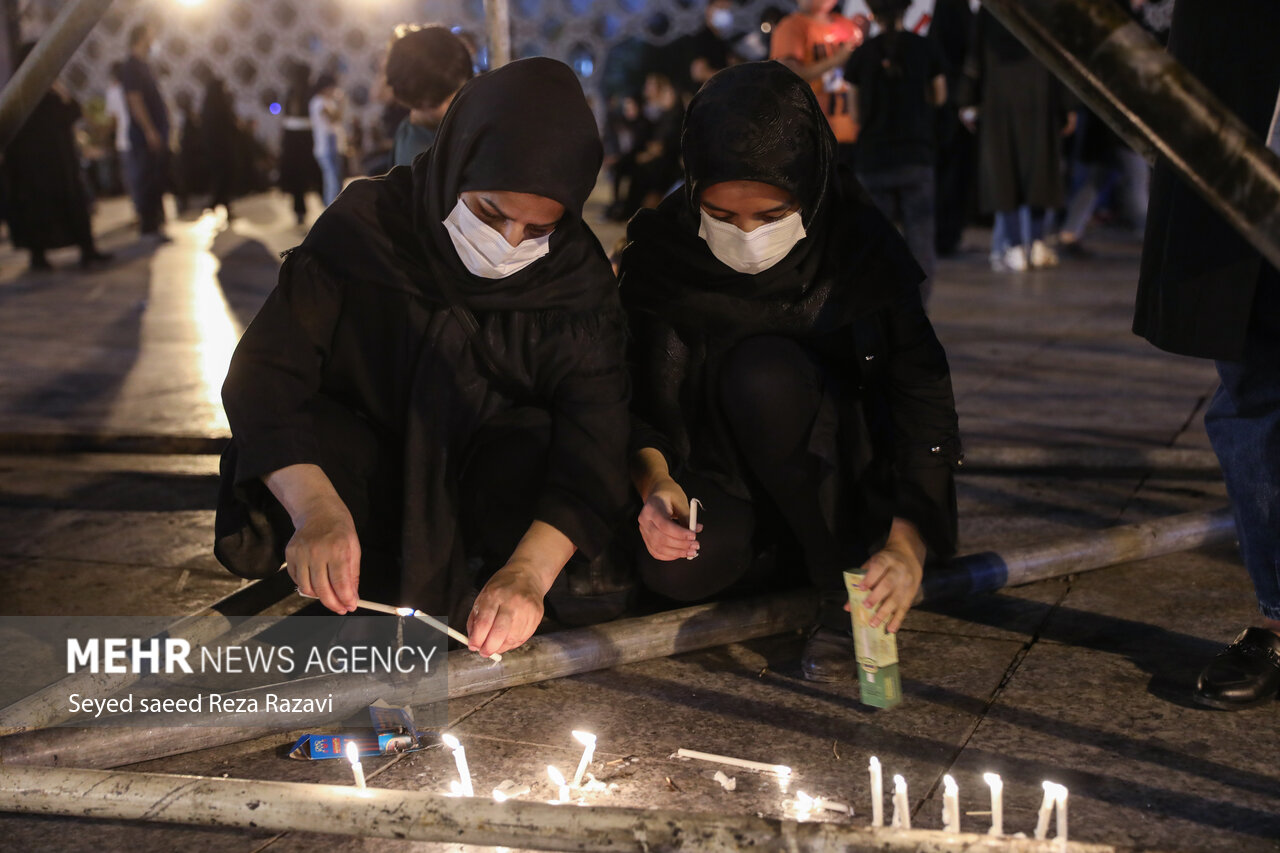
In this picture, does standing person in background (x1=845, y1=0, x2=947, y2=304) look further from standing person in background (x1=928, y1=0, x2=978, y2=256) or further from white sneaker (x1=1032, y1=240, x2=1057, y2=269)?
white sneaker (x1=1032, y1=240, x2=1057, y2=269)

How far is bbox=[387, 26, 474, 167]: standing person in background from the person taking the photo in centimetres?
460

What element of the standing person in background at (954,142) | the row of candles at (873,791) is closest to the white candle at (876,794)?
the row of candles at (873,791)

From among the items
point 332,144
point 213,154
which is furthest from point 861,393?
point 213,154

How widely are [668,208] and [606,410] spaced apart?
52cm

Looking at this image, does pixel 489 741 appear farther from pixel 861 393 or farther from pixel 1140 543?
pixel 1140 543

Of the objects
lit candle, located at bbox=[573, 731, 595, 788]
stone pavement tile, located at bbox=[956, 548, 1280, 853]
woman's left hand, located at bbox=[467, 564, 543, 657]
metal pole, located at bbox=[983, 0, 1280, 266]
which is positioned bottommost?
stone pavement tile, located at bbox=[956, 548, 1280, 853]

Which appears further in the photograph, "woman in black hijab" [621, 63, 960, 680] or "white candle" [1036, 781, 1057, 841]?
"woman in black hijab" [621, 63, 960, 680]

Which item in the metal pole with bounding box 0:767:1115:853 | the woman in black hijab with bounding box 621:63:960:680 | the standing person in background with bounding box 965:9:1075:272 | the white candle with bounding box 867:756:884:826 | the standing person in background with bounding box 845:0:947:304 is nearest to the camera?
the metal pole with bounding box 0:767:1115:853

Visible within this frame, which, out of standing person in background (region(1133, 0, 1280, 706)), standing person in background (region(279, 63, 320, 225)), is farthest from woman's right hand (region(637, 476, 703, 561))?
standing person in background (region(279, 63, 320, 225))

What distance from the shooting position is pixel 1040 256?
9711 mm

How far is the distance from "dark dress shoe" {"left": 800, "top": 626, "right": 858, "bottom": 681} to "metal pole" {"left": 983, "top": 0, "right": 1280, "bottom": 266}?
53.0 inches

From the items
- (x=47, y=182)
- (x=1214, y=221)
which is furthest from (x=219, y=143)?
(x=1214, y=221)

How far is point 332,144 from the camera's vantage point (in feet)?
42.8

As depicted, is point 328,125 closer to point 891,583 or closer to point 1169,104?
point 891,583
